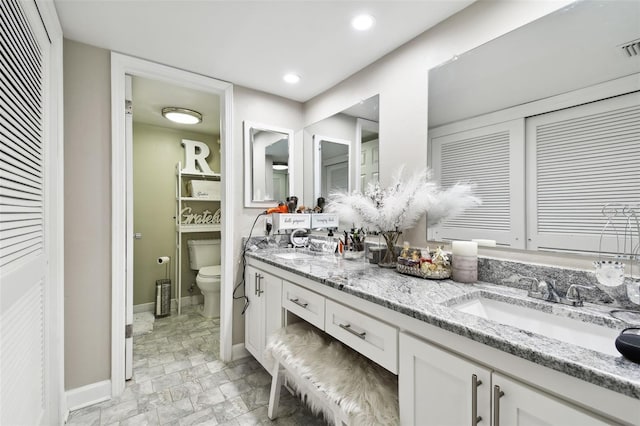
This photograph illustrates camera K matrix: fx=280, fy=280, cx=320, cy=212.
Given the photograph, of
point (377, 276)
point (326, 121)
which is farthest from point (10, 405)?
point (326, 121)

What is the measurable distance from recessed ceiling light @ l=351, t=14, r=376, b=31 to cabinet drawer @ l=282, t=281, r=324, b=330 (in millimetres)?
1541

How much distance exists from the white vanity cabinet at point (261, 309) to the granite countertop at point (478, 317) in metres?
0.26

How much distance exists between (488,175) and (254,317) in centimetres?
182

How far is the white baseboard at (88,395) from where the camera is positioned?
5.74 ft

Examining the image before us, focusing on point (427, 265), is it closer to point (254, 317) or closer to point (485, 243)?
point (485, 243)

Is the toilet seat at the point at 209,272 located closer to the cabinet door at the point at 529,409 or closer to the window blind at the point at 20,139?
the window blind at the point at 20,139

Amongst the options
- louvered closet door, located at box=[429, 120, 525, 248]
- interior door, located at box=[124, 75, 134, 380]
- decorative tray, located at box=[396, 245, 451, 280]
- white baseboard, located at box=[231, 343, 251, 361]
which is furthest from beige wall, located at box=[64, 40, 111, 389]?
louvered closet door, located at box=[429, 120, 525, 248]

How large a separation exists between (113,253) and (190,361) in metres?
1.07

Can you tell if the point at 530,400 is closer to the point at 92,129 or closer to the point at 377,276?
the point at 377,276

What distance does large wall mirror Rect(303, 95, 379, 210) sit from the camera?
2.05 metres

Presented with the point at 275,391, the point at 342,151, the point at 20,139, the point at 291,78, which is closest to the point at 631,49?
the point at 342,151

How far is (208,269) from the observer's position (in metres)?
3.34

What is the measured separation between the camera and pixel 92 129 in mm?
1828

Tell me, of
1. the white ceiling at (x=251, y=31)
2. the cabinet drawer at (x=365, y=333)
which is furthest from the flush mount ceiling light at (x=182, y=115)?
the cabinet drawer at (x=365, y=333)
